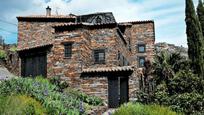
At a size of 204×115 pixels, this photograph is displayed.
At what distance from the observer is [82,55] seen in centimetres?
3206

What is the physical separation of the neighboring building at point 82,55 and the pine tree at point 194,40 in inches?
188

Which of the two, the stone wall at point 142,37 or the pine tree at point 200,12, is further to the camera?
the stone wall at point 142,37

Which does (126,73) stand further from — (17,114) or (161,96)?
(17,114)

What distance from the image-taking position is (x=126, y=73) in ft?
99.1

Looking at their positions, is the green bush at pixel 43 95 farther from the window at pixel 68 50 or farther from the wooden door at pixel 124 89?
the window at pixel 68 50

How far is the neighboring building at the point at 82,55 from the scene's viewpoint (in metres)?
30.2

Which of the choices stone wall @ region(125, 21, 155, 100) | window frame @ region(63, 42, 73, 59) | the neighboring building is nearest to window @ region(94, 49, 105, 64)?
the neighboring building

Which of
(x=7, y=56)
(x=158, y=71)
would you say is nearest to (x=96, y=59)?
(x=158, y=71)

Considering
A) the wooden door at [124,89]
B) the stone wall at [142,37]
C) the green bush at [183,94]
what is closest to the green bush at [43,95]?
the green bush at [183,94]

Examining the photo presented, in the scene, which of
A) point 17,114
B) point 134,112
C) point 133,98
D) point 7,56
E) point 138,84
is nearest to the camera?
point 17,114

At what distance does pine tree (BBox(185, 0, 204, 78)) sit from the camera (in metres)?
31.3

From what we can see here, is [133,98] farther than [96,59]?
No

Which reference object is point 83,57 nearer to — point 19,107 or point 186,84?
point 186,84

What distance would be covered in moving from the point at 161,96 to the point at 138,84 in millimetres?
6028
